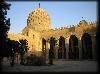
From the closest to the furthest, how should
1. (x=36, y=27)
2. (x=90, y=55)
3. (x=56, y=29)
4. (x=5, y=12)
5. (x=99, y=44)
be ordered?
(x=99, y=44) < (x=5, y=12) < (x=90, y=55) < (x=56, y=29) < (x=36, y=27)

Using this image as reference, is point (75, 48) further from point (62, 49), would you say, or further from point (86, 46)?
point (62, 49)

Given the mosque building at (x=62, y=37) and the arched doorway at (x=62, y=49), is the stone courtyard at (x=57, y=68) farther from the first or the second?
the arched doorway at (x=62, y=49)

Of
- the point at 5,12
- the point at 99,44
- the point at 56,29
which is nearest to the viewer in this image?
the point at 99,44

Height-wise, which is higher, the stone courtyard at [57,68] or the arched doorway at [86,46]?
the arched doorway at [86,46]

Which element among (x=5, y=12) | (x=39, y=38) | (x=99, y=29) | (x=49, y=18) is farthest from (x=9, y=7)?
(x=49, y=18)

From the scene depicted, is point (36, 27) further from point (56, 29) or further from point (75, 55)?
point (75, 55)

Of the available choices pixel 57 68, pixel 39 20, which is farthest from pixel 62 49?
pixel 57 68

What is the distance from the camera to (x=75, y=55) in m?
43.4

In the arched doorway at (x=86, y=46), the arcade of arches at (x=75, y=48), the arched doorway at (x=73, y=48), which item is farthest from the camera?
the arched doorway at (x=73, y=48)

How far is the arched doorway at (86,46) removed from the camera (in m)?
41.2

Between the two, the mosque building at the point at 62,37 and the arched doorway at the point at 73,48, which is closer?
the mosque building at the point at 62,37

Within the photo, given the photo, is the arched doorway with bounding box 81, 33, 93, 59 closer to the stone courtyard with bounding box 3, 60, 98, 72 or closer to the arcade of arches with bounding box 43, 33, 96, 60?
the arcade of arches with bounding box 43, 33, 96, 60

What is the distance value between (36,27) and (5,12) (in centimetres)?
3111

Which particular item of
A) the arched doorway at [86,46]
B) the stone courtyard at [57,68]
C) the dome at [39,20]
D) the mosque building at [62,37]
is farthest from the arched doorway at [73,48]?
the stone courtyard at [57,68]
